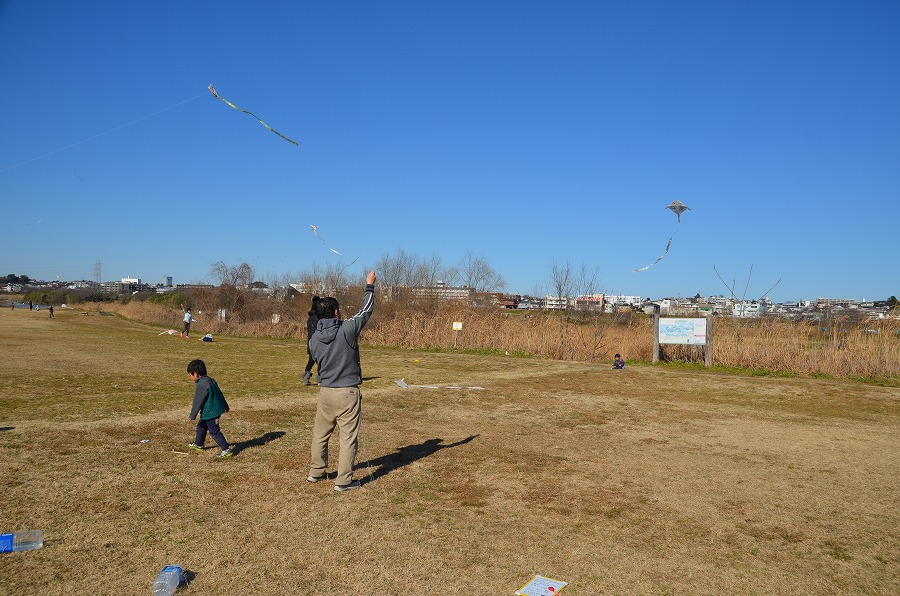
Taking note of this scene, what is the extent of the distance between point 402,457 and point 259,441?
2177 mm

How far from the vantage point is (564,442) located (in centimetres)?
979

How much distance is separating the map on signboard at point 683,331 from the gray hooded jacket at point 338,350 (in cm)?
1670

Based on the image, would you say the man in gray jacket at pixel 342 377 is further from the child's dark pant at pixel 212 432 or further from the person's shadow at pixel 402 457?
the child's dark pant at pixel 212 432

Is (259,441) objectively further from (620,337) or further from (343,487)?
(620,337)

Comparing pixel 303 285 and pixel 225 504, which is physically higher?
pixel 303 285

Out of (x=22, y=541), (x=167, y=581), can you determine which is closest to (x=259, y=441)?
(x=22, y=541)

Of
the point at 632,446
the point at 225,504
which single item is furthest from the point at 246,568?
the point at 632,446

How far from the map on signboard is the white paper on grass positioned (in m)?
17.9

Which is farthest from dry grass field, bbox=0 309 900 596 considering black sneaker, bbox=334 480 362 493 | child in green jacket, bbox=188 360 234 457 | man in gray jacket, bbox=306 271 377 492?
man in gray jacket, bbox=306 271 377 492

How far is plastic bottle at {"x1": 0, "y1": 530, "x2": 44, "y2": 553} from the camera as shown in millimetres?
5027

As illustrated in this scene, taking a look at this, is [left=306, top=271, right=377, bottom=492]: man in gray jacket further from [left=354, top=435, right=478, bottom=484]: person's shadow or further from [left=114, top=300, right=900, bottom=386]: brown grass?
[left=114, top=300, right=900, bottom=386]: brown grass

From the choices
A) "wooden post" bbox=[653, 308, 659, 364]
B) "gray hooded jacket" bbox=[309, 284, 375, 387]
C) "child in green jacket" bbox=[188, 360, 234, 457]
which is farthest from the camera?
"wooden post" bbox=[653, 308, 659, 364]

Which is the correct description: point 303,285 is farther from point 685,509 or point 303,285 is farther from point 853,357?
point 685,509

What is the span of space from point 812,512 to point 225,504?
5921mm
